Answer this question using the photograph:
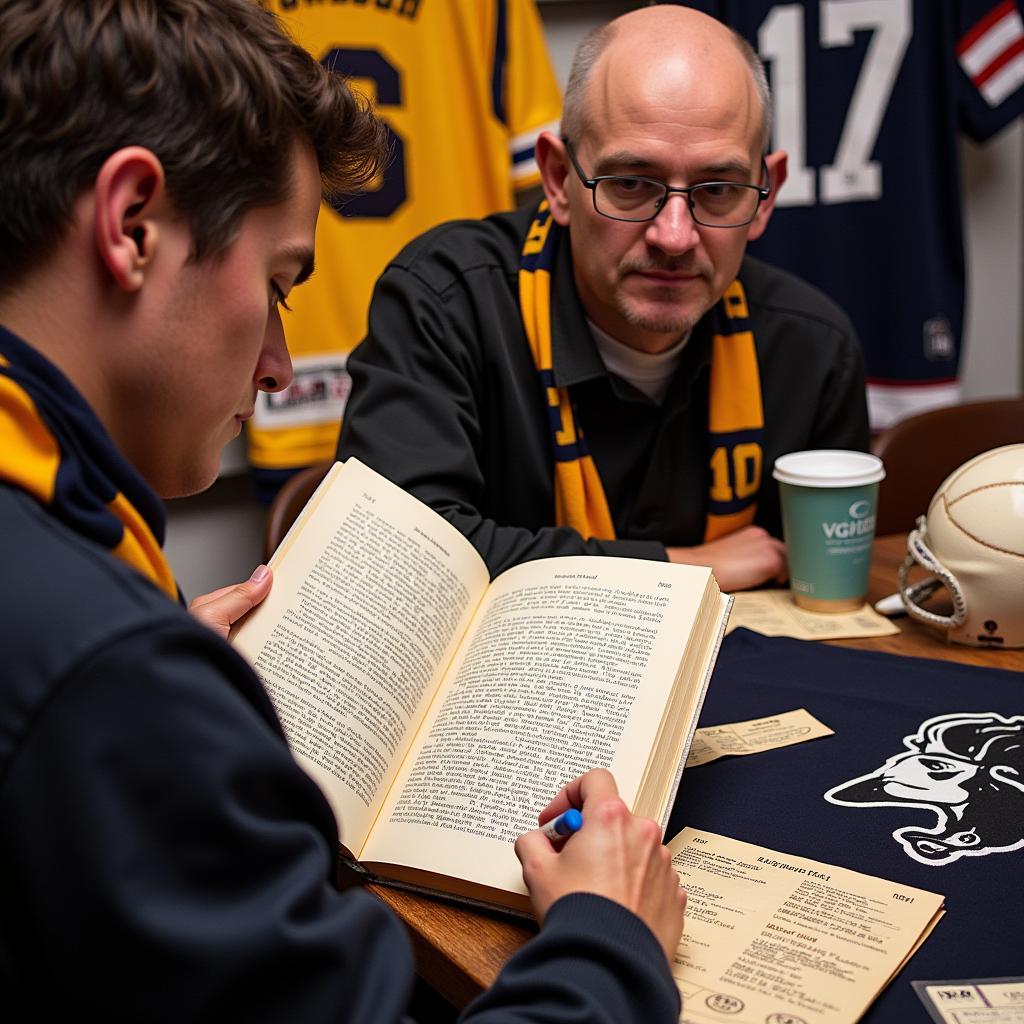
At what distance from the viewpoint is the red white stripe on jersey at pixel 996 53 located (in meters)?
2.30

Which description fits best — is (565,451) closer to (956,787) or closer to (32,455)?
(956,787)

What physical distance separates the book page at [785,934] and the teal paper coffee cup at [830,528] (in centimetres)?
52

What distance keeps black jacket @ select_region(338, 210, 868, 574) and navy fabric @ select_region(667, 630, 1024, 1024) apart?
1.32 ft

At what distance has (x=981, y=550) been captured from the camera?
1.15 meters

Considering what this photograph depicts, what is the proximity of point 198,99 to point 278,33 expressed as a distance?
124 mm

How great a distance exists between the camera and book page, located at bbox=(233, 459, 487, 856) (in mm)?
866

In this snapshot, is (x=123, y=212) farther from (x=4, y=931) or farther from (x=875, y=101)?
(x=875, y=101)

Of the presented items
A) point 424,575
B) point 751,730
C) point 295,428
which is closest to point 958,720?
point 751,730

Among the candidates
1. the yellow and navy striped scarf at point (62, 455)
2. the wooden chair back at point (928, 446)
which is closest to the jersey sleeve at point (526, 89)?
the wooden chair back at point (928, 446)

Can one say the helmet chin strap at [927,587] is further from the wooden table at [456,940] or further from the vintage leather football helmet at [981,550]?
the wooden table at [456,940]

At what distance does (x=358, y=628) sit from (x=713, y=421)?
2.56 ft

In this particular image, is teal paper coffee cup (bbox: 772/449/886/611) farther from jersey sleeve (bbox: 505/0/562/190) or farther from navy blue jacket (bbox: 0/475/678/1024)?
jersey sleeve (bbox: 505/0/562/190)

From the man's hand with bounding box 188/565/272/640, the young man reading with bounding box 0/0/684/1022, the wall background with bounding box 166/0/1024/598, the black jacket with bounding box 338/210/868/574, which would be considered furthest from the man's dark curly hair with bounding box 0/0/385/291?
the wall background with bounding box 166/0/1024/598

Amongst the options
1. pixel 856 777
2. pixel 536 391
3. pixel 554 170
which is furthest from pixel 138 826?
pixel 554 170
